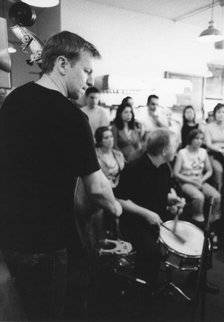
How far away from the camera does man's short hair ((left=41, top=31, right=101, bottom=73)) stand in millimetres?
1189

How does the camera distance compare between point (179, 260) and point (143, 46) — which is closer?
point (179, 260)

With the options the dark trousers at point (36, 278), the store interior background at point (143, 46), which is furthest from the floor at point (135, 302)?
the store interior background at point (143, 46)

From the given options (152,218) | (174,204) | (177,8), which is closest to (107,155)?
(174,204)

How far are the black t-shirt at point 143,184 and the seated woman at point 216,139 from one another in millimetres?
2405

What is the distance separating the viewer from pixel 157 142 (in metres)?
2.51

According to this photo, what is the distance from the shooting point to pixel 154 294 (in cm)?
246

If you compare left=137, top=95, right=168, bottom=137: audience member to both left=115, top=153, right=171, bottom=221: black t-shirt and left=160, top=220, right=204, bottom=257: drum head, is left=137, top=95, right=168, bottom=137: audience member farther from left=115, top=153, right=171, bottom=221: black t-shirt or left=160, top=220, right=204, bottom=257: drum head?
left=160, top=220, right=204, bottom=257: drum head

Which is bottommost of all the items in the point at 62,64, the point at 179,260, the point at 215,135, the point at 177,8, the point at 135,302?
the point at 135,302

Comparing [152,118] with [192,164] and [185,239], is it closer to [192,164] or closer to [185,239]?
[192,164]

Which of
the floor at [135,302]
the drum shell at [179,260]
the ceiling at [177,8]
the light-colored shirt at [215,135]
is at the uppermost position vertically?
the ceiling at [177,8]

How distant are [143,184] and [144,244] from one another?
49 cm

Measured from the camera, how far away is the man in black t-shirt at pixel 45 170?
42.5 inches

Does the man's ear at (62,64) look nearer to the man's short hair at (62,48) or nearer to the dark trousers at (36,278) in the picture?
the man's short hair at (62,48)

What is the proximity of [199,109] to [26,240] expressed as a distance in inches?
278
